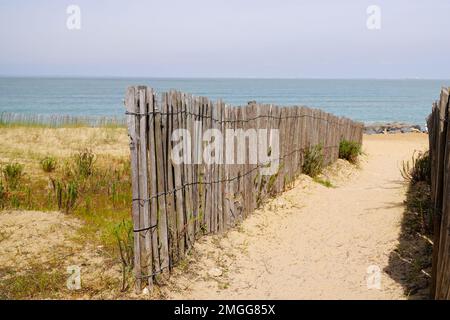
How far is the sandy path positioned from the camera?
4516 millimetres

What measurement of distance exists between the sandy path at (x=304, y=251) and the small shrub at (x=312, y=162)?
0.77 m

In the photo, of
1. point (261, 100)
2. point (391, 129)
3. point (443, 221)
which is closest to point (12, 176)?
point (443, 221)

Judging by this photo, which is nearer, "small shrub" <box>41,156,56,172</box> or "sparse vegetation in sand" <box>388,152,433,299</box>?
"sparse vegetation in sand" <box>388,152,433,299</box>

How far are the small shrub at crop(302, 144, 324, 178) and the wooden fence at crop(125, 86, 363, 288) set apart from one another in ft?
5.34

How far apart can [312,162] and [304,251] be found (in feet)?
12.9

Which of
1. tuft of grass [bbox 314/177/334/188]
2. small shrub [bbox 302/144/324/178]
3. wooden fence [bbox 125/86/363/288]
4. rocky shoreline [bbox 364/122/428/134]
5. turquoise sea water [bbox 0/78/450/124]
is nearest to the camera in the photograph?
wooden fence [bbox 125/86/363/288]

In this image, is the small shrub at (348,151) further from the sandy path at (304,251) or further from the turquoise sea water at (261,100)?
the turquoise sea water at (261,100)

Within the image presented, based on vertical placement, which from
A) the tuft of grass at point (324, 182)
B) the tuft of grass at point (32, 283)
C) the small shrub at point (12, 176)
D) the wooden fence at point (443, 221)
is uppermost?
the wooden fence at point (443, 221)

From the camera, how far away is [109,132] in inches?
655

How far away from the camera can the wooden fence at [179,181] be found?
4246mm

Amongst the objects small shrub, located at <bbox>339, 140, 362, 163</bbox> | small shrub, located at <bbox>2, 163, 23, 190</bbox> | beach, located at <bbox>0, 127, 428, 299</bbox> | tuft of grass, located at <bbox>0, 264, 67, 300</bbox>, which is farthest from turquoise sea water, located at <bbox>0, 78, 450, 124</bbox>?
small shrub, located at <bbox>339, 140, 362, 163</bbox>

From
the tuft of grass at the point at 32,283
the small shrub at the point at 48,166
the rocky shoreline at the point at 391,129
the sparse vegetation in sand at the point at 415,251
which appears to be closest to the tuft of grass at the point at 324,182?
the sparse vegetation in sand at the point at 415,251

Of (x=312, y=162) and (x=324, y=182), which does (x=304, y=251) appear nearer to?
(x=324, y=182)

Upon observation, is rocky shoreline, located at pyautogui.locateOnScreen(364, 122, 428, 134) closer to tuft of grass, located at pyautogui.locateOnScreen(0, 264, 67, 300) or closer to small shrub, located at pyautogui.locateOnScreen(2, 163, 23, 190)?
small shrub, located at pyautogui.locateOnScreen(2, 163, 23, 190)
